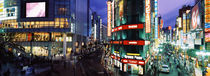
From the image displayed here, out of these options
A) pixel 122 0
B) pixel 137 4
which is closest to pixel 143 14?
pixel 137 4

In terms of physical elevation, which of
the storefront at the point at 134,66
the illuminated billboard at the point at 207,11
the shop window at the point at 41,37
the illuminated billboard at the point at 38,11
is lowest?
the storefront at the point at 134,66

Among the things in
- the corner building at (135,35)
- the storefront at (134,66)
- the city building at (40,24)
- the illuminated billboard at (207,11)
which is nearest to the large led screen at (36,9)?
the city building at (40,24)

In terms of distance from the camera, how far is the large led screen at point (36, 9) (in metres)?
53.8

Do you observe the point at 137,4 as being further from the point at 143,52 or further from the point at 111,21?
the point at 111,21

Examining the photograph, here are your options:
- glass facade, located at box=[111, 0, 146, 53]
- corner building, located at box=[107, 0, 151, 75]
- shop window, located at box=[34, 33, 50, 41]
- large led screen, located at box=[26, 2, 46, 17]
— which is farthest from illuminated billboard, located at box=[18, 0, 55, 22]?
corner building, located at box=[107, 0, 151, 75]

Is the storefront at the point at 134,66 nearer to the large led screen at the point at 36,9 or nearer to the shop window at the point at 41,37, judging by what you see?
the shop window at the point at 41,37

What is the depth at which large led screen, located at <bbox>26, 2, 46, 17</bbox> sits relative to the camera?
53.8 metres

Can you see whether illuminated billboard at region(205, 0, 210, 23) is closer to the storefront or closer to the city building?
the storefront

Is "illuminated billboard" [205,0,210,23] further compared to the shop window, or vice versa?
the shop window

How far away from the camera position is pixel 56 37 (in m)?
56.2

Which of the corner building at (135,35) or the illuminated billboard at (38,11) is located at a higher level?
the illuminated billboard at (38,11)

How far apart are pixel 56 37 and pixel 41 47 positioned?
759 cm

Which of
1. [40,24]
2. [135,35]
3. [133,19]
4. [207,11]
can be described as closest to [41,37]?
[40,24]

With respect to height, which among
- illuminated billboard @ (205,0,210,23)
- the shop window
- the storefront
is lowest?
the storefront
